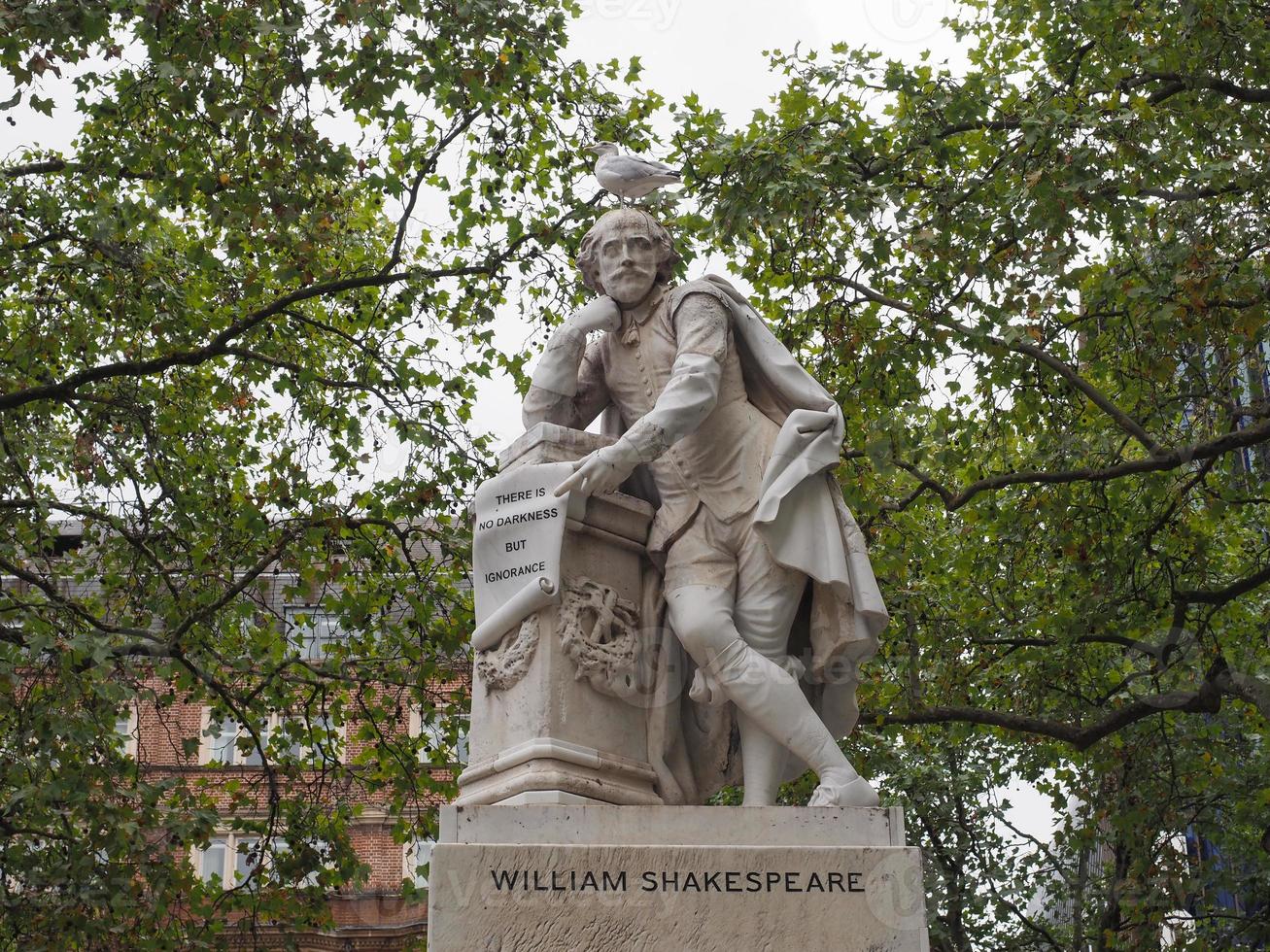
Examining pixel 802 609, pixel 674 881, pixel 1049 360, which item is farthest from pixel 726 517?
pixel 1049 360

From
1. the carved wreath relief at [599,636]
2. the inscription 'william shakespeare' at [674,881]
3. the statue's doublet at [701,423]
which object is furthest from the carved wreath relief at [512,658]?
the inscription 'william shakespeare' at [674,881]

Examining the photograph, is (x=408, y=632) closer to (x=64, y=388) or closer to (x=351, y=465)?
(x=351, y=465)

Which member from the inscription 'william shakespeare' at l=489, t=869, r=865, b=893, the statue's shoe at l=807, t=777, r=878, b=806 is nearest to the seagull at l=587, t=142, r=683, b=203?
the statue's shoe at l=807, t=777, r=878, b=806

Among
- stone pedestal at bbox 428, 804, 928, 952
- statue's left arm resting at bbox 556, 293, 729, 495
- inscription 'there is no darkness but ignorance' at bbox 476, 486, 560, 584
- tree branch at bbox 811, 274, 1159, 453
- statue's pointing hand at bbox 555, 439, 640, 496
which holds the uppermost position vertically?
tree branch at bbox 811, 274, 1159, 453

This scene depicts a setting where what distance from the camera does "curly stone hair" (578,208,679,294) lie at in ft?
22.6

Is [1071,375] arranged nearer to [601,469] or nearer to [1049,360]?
[1049,360]

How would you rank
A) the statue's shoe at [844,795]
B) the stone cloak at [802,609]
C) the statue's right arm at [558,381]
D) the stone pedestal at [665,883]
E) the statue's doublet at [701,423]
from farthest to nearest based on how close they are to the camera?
the statue's right arm at [558,381], the statue's doublet at [701,423], the stone cloak at [802,609], the statue's shoe at [844,795], the stone pedestal at [665,883]

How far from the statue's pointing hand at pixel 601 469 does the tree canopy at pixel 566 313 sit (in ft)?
17.6

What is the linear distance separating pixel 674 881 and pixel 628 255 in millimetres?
2496

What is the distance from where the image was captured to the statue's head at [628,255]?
6.80 metres

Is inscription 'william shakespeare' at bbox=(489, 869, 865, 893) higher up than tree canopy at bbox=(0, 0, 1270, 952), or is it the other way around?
tree canopy at bbox=(0, 0, 1270, 952)

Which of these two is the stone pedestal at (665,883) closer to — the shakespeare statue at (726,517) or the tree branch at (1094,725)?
the shakespeare statue at (726,517)

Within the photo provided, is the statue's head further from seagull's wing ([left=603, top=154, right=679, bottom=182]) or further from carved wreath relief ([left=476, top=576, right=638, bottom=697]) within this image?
carved wreath relief ([left=476, top=576, right=638, bottom=697])

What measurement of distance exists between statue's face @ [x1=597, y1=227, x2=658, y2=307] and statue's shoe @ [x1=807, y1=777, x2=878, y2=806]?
2078mm
